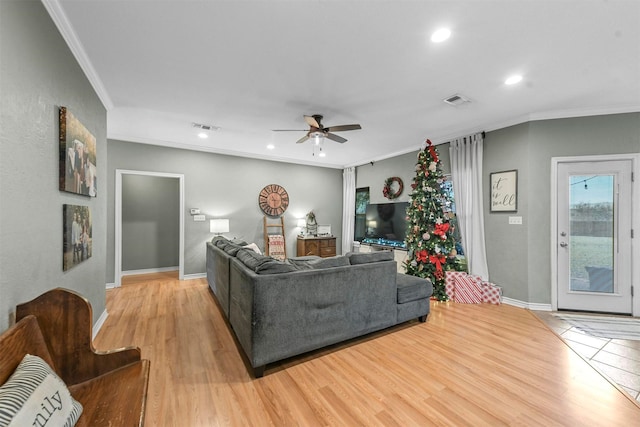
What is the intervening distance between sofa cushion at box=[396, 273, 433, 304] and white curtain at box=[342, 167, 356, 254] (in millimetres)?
3770

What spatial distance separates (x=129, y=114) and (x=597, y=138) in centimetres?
646

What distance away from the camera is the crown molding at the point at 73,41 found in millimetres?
1772

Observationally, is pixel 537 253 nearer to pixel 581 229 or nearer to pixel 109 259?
pixel 581 229

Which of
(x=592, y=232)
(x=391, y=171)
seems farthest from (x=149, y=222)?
(x=592, y=232)

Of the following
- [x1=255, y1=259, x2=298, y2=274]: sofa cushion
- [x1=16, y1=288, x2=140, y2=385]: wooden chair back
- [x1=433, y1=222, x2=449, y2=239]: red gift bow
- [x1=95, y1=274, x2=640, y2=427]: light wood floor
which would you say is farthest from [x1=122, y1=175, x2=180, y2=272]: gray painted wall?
[x1=433, y1=222, x2=449, y2=239]: red gift bow

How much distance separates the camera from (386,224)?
5.80 m

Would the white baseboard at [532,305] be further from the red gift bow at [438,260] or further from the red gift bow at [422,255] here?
the red gift bow at [422,255]

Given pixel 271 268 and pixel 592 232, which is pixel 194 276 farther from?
pixel 592 232

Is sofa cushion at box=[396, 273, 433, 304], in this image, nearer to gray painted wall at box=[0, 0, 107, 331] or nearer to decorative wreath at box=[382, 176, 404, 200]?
decorative wreath at box=[382, 176, 404, 200]

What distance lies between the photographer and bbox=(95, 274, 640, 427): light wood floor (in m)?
1.71

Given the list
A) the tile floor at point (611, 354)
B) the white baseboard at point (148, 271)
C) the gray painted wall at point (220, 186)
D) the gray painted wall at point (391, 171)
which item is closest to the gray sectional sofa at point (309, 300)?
the tile floor at point (611, 354)

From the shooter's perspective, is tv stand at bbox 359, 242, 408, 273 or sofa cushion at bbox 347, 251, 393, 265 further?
tv stand at bbox 359, 242, 408, 273

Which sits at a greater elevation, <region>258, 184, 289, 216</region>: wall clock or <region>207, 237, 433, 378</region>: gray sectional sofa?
<region>258, 184, 289, 216</region>: wall clock

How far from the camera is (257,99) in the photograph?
3.20 metres
